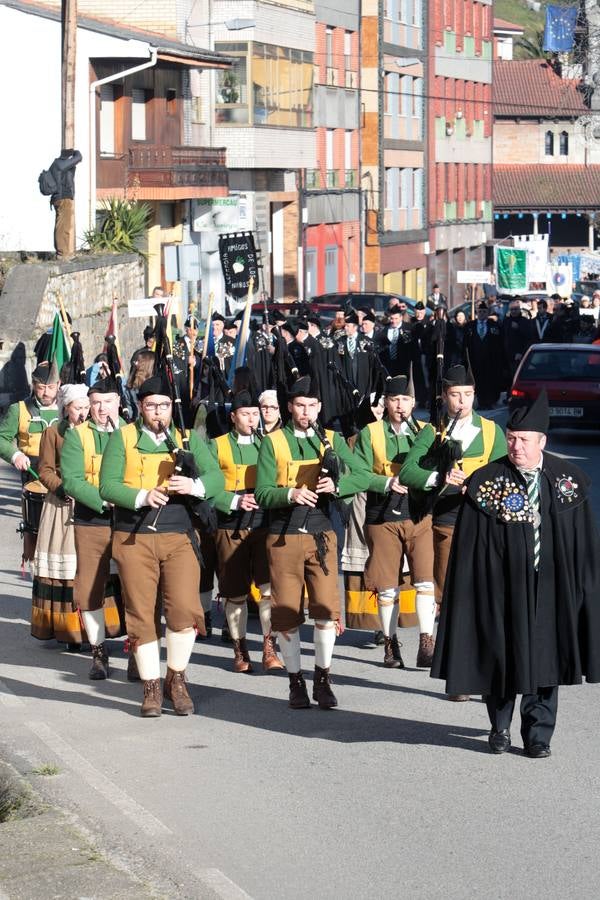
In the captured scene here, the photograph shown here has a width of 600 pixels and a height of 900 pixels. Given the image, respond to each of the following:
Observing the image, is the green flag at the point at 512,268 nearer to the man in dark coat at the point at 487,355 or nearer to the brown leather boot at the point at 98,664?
the man in dark coat at the point at 487,355

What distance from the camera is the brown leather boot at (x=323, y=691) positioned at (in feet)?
32.5

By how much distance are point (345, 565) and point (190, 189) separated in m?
31.4

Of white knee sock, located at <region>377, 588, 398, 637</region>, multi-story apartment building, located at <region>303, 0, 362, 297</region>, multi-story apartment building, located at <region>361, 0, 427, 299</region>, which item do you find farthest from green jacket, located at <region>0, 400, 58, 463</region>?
multi-story apartment building, located at <region>361, 0, 427, 299</region>

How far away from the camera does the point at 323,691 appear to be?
32.6ft

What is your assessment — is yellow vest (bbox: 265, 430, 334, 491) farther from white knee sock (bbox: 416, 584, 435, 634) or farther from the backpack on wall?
the backpack on wall

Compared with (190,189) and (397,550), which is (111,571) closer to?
(397,550)

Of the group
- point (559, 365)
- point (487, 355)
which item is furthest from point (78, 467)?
point (487, 355)

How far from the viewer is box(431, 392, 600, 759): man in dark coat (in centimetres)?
838

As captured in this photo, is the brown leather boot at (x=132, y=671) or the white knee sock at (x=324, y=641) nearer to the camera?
the white knee sock at (x=324, y=641)

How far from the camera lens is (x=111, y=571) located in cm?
1138

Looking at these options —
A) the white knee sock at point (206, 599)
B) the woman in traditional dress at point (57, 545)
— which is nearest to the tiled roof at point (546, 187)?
the white knee sock at point (206, 599)

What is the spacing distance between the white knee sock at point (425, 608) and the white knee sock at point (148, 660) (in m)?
2.02

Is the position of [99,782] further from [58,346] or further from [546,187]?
[546,187]

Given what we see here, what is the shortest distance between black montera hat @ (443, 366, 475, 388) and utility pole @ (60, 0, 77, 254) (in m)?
19.6
